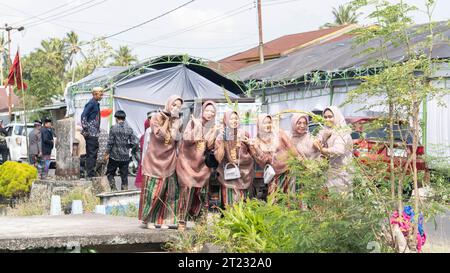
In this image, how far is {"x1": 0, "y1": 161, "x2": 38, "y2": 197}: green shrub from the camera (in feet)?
56.0

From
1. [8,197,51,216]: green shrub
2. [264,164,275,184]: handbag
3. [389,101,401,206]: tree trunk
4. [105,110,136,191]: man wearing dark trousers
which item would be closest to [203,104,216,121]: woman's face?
[264,164,275,184]: handbag

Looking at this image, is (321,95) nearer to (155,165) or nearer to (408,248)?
(155,165)

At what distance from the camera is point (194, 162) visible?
36.4 ft

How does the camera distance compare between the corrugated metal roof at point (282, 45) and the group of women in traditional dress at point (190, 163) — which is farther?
the corrugated metal roof at point (282, 45)

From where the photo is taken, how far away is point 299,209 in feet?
26.5

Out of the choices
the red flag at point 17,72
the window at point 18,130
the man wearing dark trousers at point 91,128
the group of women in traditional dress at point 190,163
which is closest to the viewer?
the group of women in traditional dress at point 190,163

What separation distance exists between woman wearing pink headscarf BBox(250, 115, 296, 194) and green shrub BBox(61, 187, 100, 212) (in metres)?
4.18

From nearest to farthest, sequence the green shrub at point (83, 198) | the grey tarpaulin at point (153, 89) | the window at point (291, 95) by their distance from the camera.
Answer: the green shrub at point (83, 198) → the grey tarpaulin at point (153, 89) → the window at point (291, 95)

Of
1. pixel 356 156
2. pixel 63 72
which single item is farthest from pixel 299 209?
pixel 63 72

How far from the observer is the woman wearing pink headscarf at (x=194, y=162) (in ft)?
36.2

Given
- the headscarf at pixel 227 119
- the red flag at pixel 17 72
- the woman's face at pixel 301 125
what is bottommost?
the woman's face at pixel 301 125

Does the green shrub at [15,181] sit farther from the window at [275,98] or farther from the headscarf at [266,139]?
the window at [275,98]

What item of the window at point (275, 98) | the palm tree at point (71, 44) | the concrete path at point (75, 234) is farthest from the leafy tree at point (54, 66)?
the concrete path at point (75, 234)

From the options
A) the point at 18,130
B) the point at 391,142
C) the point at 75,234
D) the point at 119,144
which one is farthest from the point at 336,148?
the point at 18,130
